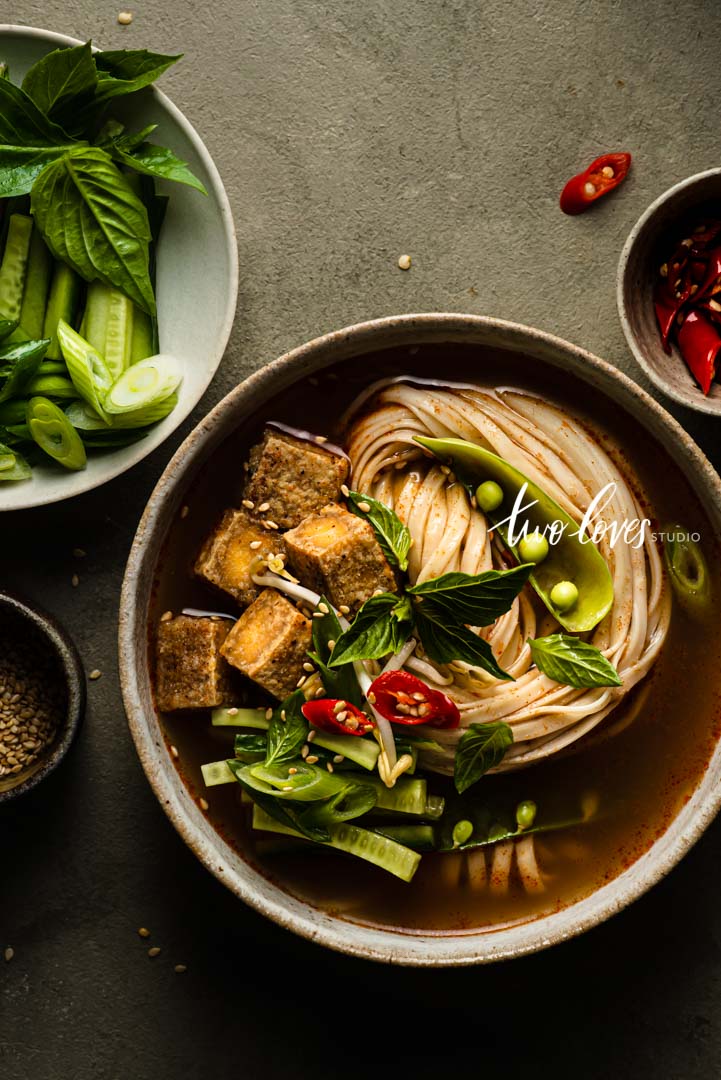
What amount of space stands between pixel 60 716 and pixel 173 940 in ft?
3.00

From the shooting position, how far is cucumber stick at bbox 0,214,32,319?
305 cm

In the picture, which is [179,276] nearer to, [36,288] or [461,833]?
[36,288]

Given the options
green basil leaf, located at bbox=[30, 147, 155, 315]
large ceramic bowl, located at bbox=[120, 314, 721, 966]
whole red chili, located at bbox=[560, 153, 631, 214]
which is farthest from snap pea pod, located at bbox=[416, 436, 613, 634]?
green basil leaf, located at bbox=[30, 147, 155, 315]

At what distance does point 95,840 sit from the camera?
325 centimetres

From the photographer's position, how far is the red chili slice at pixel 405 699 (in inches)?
110

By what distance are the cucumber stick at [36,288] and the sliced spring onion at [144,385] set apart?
0.39 meters

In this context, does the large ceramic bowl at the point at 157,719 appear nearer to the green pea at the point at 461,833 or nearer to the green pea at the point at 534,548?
the green pea at the point at 461,833

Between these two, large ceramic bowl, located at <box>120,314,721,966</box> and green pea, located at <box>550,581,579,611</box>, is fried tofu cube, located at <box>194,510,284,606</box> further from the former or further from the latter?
green pea, located at <box>550,581,579,611</box>

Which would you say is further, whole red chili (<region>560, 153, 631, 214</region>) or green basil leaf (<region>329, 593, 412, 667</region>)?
whole red chili (<region>560, 153, 631, 214</region>)

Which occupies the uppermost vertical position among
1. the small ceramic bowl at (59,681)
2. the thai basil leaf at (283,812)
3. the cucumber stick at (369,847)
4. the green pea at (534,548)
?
the green pea at (534,548)

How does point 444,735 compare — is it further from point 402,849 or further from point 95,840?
point 95,840

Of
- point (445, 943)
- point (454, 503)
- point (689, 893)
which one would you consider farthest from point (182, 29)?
point (689, 893)

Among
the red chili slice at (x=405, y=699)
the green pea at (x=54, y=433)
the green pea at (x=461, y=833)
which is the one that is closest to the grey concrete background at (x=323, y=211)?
A: the green pea at (x=54, y=433)

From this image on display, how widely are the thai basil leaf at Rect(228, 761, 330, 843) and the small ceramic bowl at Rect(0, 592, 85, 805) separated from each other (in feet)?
1.88
